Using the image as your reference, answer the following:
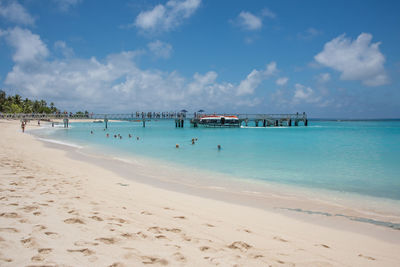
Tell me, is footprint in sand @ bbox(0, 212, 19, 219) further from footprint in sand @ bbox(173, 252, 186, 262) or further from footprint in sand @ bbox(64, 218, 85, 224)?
footprint in sand @ bbox(173, 252, 186, 262)

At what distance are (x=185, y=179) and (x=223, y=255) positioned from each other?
25.5 ft

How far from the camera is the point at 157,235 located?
12.6ft

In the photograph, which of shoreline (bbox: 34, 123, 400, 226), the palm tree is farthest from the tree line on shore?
shoreline (bbox: 34, 123, 400, 226)

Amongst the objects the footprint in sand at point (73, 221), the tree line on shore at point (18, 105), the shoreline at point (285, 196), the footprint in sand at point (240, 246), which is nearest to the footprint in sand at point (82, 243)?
the footprint in sand at point (73, 221)

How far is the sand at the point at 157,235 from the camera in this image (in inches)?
119

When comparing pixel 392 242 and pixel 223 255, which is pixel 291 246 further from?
pixel 392 242

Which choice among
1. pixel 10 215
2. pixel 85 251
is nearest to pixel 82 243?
pixel 85 251

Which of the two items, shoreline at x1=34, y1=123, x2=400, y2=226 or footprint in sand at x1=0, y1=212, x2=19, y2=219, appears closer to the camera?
footprint in sand at x1=0, y1=212, x2=19, y2=219

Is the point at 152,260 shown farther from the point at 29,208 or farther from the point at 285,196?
the point at 285,196

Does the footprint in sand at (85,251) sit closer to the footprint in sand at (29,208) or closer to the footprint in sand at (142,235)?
the footprint in sand at (142,235)

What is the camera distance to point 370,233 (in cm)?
518

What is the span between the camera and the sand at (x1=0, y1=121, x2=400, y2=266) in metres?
3.03

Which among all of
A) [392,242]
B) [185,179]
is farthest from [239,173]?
[392,242]

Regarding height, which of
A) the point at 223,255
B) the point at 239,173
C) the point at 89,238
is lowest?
the point at 239,173
